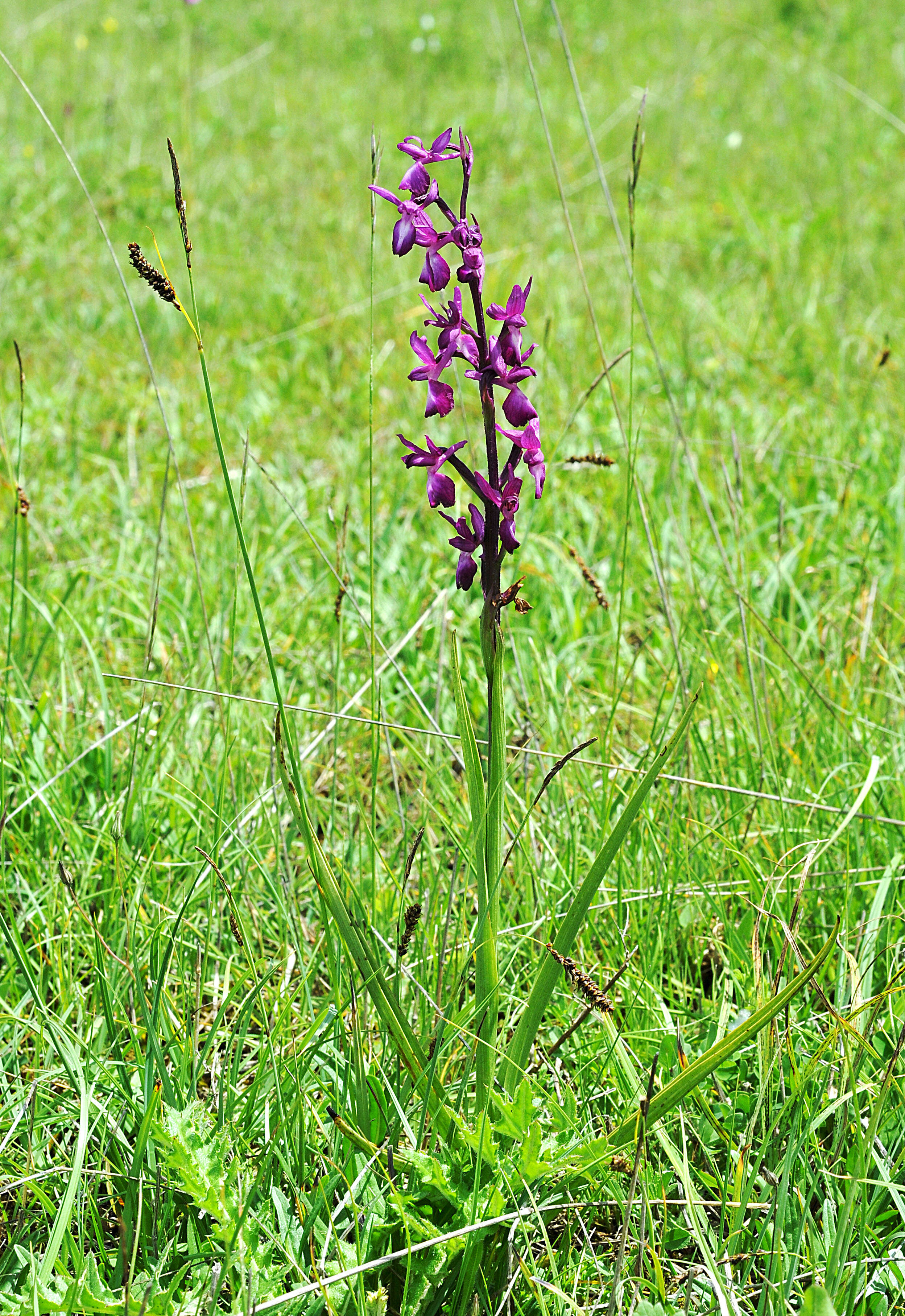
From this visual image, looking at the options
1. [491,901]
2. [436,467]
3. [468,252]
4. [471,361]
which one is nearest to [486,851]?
[491,901]

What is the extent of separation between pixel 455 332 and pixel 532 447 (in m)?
0.15

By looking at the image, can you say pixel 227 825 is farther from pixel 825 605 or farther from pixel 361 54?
pixel 361 54

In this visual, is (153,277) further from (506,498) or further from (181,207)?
(506,498)

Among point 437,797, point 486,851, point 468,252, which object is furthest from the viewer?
point 437,797

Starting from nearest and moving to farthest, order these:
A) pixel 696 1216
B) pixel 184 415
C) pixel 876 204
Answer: pixel 696 1216 → pixel 184 415 → pixel 876 204

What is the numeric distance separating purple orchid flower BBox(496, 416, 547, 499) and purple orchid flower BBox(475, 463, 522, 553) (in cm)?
2

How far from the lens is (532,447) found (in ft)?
3.71

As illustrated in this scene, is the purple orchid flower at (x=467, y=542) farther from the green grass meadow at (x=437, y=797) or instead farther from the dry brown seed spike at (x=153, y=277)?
the dry brown seed spike at (x=153, y=277)

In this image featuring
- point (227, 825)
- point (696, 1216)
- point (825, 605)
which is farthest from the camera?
point (825, 605)

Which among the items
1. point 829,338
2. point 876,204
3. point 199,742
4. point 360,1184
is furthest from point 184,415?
point 876,204

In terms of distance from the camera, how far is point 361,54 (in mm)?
8312

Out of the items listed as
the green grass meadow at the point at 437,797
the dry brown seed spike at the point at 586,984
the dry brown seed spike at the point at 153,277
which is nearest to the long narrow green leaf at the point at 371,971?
the green grass meadow at the point at 437,797

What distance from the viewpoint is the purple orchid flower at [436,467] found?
1.13 meters

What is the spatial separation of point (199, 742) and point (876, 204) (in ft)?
16.5
